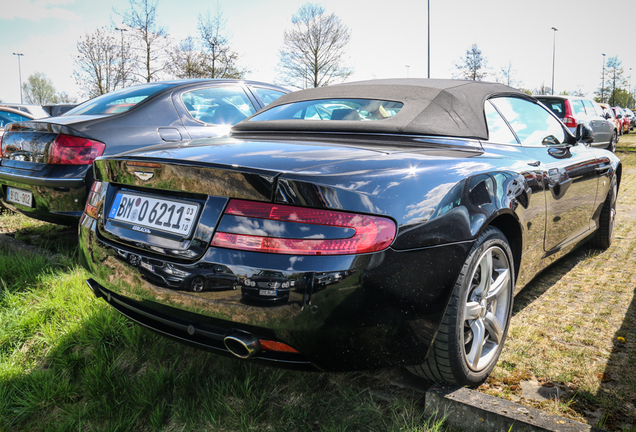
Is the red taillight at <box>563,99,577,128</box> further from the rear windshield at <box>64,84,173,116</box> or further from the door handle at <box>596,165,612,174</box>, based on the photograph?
the rear windshield at <box>64,84,173,116</box>

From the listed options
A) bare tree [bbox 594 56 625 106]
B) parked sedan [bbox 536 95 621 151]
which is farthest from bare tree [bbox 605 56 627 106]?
parked sedan [bbox 536 95 621 151]

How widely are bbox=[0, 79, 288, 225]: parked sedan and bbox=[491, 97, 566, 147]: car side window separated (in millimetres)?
2220

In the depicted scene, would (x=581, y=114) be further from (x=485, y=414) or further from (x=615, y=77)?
(x=615, y=77)

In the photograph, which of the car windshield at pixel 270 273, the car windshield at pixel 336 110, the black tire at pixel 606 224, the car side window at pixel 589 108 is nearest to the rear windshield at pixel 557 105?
the car side window at pixel 589 108

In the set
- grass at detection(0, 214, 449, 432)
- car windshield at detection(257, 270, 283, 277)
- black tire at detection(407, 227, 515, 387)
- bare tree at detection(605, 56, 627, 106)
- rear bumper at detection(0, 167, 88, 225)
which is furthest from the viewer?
bare tree at detection(605, 56, 627, 106)

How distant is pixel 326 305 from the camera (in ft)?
4.88

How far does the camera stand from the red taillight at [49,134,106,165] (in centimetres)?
356

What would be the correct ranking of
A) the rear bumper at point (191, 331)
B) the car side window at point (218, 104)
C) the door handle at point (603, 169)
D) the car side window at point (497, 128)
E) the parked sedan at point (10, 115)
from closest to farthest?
the rear bumper at point (191, 331)
the car side window at point (497, 128)
the door handle at point (603, 169)
the car side window at point (218, 104)
the parked sedan at point (10, 115)

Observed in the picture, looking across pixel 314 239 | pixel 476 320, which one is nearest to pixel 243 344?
pixel 314 239

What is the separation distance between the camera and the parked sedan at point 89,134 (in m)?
3.56

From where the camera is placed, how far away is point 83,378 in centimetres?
225

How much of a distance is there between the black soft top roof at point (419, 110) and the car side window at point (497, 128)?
56mm

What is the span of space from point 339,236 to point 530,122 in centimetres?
214

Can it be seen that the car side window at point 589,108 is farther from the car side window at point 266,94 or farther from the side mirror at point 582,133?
the car side window at point 266,94
